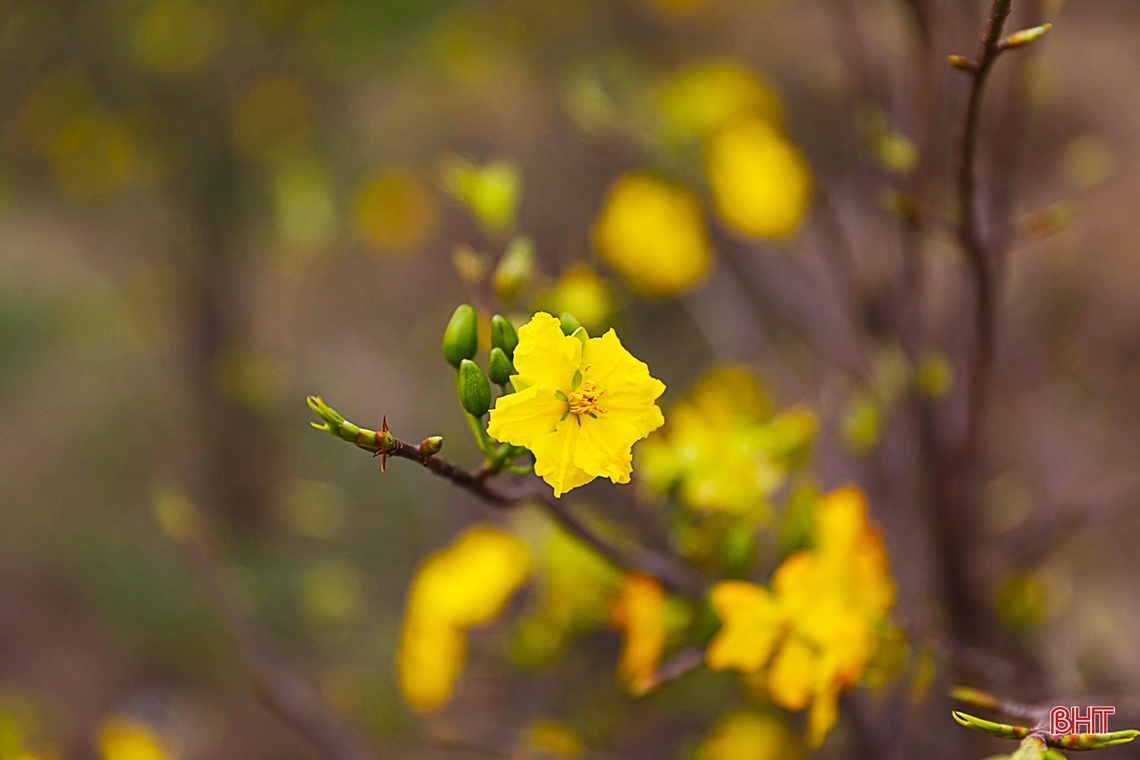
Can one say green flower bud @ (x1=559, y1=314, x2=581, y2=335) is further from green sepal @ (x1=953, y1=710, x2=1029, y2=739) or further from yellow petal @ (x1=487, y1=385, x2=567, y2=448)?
green sepal @ (x1=953, y1=710, x2=1029, y2=739)

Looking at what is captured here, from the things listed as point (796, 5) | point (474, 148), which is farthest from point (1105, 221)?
point (474, 148)

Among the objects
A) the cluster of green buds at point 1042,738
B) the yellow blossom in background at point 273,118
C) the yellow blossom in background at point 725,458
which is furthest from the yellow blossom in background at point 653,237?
the yellow blossom in background at point 273,118

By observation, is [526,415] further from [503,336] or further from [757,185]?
[757,185]

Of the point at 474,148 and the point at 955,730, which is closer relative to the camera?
the point at 955,730

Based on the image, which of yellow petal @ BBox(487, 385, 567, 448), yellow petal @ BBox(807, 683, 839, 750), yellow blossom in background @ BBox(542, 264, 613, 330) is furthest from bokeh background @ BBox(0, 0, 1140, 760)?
yellow petal @ BBox(807, 683, 839, 750)

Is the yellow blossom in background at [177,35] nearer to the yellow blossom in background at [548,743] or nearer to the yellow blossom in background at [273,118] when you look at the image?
the yellow blossom in background at [273,118]

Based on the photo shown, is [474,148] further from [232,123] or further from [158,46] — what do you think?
[158,46]

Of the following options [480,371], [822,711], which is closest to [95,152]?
[480,371]
